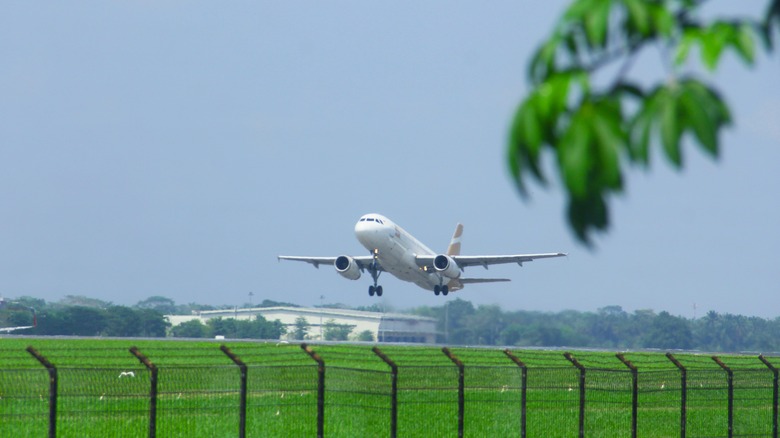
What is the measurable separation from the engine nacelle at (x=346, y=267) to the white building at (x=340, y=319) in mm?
2535

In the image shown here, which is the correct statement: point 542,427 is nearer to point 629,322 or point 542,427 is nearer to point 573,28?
point 573,28

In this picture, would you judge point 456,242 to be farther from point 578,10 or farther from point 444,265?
point 578,10

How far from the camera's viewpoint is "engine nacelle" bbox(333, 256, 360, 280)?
61.4 metres

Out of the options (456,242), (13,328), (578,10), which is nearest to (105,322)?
(13,328)

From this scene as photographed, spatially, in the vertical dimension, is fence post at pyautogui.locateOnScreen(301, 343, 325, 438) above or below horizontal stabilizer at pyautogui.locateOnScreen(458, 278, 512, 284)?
below

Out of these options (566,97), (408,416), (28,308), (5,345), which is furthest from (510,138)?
(28,308)

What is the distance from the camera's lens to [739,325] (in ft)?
210

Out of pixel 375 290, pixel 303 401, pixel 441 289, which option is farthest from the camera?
pixel 441 289

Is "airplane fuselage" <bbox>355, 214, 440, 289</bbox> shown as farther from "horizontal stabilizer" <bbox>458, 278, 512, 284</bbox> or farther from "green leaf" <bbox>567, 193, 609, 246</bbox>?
"green leaf" <bbox>567, 193, 609, 246</bbox>

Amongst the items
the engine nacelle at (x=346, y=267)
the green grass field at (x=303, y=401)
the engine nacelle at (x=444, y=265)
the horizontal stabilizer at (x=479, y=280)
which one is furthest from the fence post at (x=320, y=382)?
the horizontal stabilizer at (x=479, y=280)

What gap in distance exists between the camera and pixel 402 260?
61.9 m

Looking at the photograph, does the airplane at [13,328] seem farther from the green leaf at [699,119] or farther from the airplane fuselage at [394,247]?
the green leaf at [699,119]

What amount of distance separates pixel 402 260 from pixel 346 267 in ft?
9.48

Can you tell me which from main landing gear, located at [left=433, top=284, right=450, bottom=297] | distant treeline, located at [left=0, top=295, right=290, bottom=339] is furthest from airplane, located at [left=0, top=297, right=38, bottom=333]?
main landing gear, located at [left=433, top=284, right=450, bottom=297]
